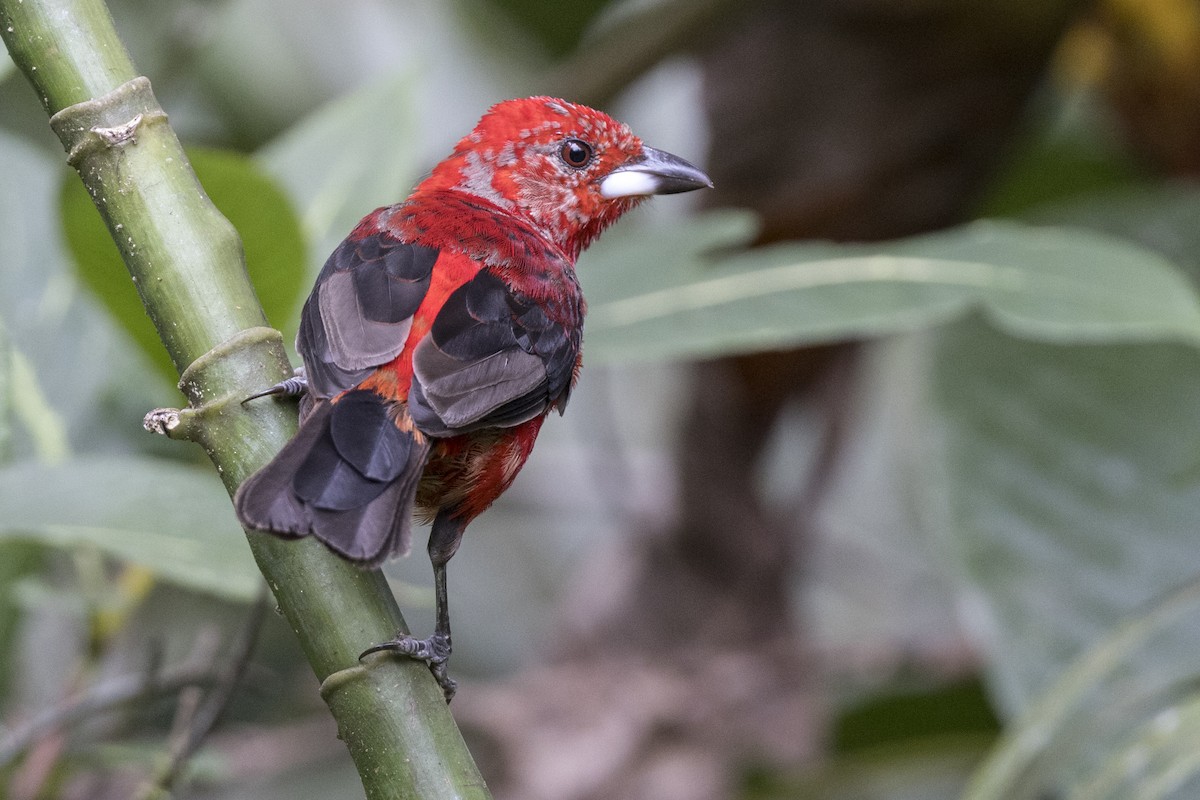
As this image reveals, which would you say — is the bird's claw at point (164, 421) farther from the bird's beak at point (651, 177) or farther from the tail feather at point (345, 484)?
the bird's beak at point (651, 177)

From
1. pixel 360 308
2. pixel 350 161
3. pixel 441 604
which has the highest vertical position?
pixel 350 161

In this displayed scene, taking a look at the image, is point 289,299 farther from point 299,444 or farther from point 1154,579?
point 1154,579

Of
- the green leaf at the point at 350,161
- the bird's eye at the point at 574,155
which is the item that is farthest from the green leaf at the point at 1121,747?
the green leaf at the point at 350,161

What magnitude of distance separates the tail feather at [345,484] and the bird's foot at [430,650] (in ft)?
0.25

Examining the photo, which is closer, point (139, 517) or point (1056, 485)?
point (139, 517)

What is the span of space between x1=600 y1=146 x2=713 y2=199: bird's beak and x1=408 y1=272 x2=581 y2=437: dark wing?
499mm

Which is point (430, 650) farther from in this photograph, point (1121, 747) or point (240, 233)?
point (1121, 747)

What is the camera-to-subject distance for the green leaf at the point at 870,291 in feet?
7.40

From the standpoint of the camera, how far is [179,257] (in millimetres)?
1173

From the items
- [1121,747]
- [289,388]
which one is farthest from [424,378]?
[1121,747]

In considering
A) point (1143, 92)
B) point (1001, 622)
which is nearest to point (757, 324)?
point (1001, 622)

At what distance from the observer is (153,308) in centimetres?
118

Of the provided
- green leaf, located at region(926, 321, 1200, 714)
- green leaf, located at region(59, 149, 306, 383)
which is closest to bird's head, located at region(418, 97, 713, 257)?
green leaf, located at region(59, 149, 306, 383)

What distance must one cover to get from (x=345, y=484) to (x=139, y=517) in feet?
2.36
